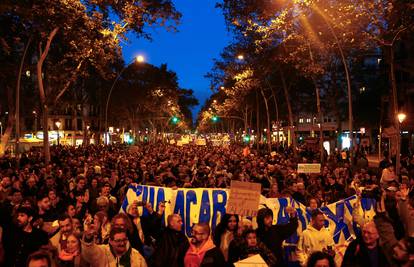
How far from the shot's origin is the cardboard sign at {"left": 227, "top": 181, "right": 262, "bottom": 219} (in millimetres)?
7043

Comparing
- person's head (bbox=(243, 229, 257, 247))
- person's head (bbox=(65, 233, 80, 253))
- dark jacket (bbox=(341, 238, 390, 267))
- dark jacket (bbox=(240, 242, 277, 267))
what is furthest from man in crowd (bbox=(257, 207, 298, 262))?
person's head (bbox=(65, 233, 80, 253))

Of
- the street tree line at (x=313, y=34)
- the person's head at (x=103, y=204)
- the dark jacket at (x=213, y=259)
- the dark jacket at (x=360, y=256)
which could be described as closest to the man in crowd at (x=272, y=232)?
the dark jacket at (x=360, y=256)

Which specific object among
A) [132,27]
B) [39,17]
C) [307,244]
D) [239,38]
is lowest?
[307,244]

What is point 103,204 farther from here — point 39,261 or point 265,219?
point 39,261

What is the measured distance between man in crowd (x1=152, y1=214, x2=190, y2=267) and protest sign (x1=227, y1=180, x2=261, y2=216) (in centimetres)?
101

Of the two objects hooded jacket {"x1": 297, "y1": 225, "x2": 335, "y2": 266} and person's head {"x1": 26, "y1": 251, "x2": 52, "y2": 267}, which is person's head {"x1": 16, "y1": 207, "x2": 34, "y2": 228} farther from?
hooded jacket {"x1": 297, "y1": 225, "x2": 335, "y2": 266}

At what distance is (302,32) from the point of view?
77.2 feet

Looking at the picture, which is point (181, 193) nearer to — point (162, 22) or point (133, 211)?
point (133, 211)

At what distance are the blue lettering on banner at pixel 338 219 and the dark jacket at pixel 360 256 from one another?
239 centimetres

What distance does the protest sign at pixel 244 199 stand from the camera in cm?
704

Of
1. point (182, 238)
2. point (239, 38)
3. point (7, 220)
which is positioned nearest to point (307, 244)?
point (182, 238)

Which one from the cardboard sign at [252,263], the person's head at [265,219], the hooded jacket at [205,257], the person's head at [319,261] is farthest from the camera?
the person's head at [265,219]

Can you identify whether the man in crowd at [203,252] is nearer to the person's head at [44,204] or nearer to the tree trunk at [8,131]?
the person's head at [44,204]

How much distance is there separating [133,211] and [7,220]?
1753 millimetres
